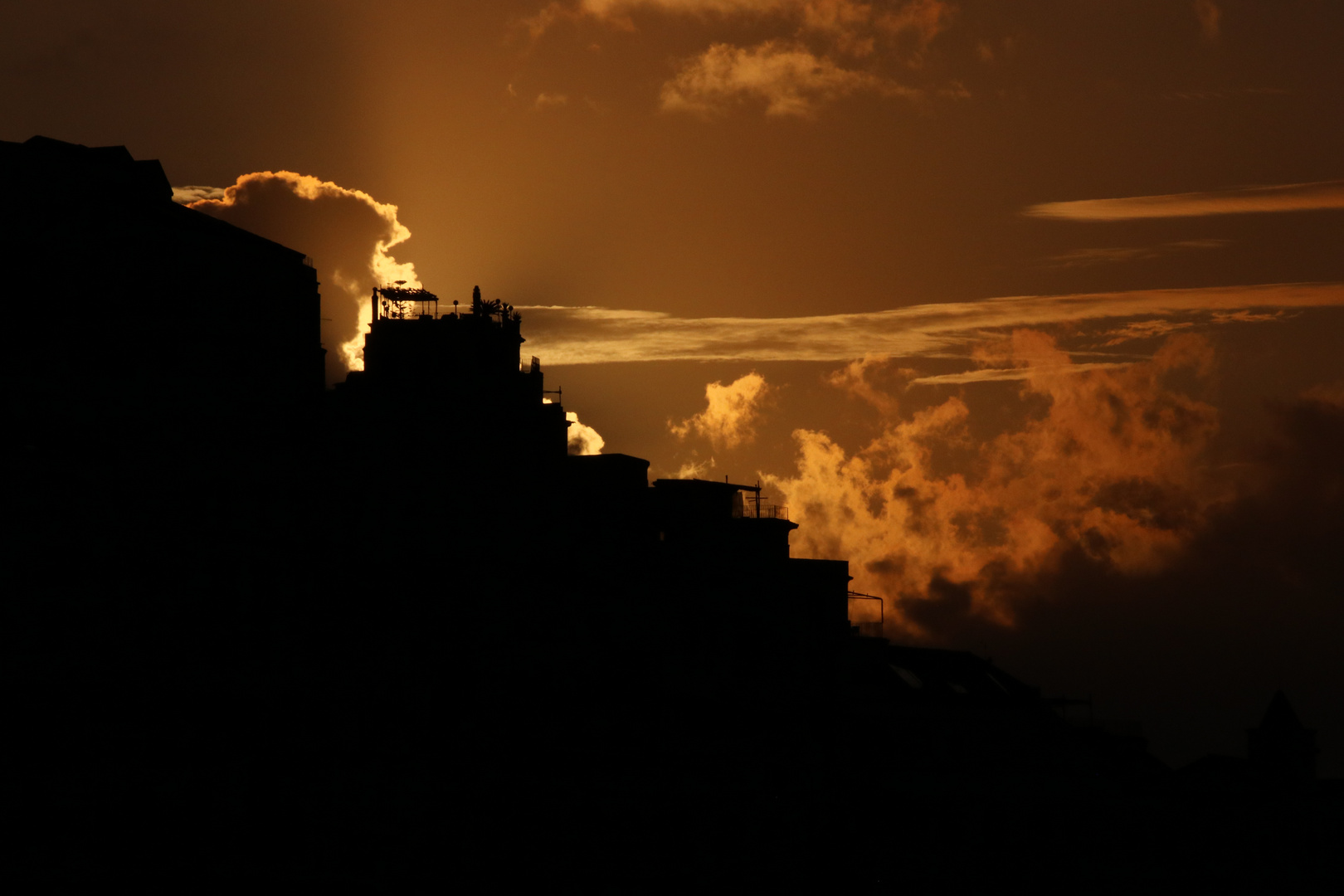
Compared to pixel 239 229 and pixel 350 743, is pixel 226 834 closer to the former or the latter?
pixel 350 743

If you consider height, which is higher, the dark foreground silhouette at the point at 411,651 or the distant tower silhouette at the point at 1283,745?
the dark foreground silhouette at the point at 411,651

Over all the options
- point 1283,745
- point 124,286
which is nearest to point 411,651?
point 124,286

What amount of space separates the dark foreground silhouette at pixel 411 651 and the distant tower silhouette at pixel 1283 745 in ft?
97.5

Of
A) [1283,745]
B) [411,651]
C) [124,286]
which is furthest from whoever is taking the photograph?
[1283,745]

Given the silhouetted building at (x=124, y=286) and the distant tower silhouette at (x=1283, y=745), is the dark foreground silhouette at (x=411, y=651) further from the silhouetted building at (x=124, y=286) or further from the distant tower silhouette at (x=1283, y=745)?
the distant tower silhouette at (x=1283, y=745)

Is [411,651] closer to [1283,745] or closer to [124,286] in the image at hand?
[124,286]

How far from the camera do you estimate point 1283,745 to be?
431 feet

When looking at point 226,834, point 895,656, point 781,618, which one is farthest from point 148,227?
point 895,656

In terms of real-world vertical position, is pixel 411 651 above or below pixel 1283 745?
above

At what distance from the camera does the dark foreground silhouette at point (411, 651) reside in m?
59.8

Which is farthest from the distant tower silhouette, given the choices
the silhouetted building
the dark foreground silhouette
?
the silhouetted building

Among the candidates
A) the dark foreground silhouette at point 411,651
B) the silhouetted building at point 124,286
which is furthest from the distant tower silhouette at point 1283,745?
the silhouetted building at point 124,286

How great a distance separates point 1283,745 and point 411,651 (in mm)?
90936

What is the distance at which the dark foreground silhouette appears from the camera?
196ft
